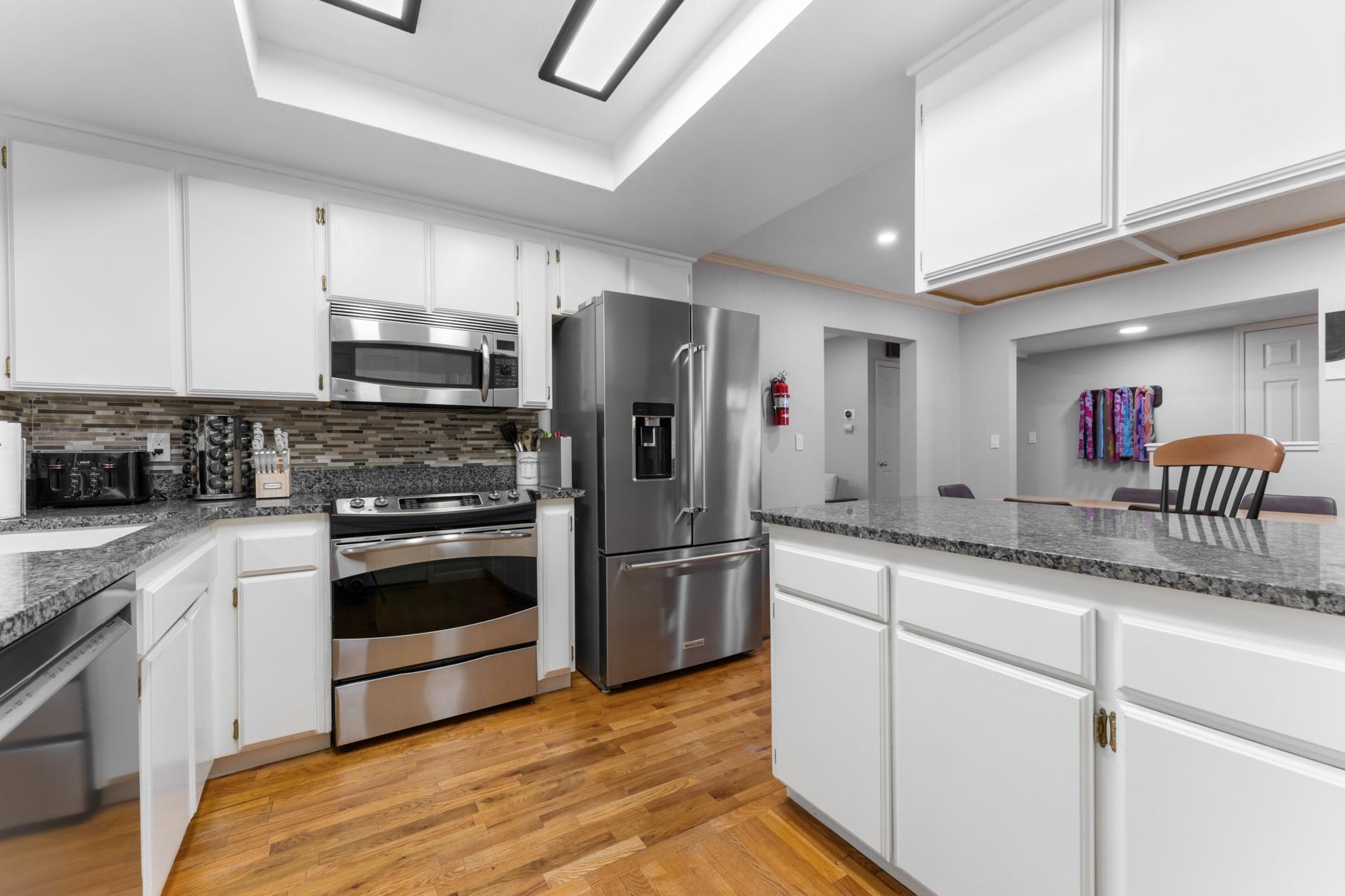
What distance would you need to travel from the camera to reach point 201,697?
5.94ft

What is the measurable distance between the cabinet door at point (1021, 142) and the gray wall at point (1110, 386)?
478cm

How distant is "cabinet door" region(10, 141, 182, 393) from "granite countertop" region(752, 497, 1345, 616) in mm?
2338

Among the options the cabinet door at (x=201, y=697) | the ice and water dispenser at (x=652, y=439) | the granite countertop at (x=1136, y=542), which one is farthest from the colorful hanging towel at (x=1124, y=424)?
the cabinet door at (x=201, y=697)

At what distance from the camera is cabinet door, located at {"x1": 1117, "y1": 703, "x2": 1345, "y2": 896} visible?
0.81 m

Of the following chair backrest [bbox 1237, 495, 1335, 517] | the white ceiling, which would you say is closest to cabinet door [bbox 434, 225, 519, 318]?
the white ceiling

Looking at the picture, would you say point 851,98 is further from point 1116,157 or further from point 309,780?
point 309,780

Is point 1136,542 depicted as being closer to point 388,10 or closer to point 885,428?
point 388,10

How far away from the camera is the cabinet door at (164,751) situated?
1.28 meters

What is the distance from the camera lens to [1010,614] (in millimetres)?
1173

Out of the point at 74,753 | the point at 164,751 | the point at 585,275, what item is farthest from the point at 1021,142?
the point at 164,751

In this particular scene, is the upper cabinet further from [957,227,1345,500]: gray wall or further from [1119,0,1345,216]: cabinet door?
[957,227,1345,500]: gray wall

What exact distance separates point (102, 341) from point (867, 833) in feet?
9.82

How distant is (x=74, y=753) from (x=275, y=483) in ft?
5.13

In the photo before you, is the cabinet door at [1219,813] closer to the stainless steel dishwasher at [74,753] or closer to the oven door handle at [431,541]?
the stainless steel dishwasher at [74,753]
